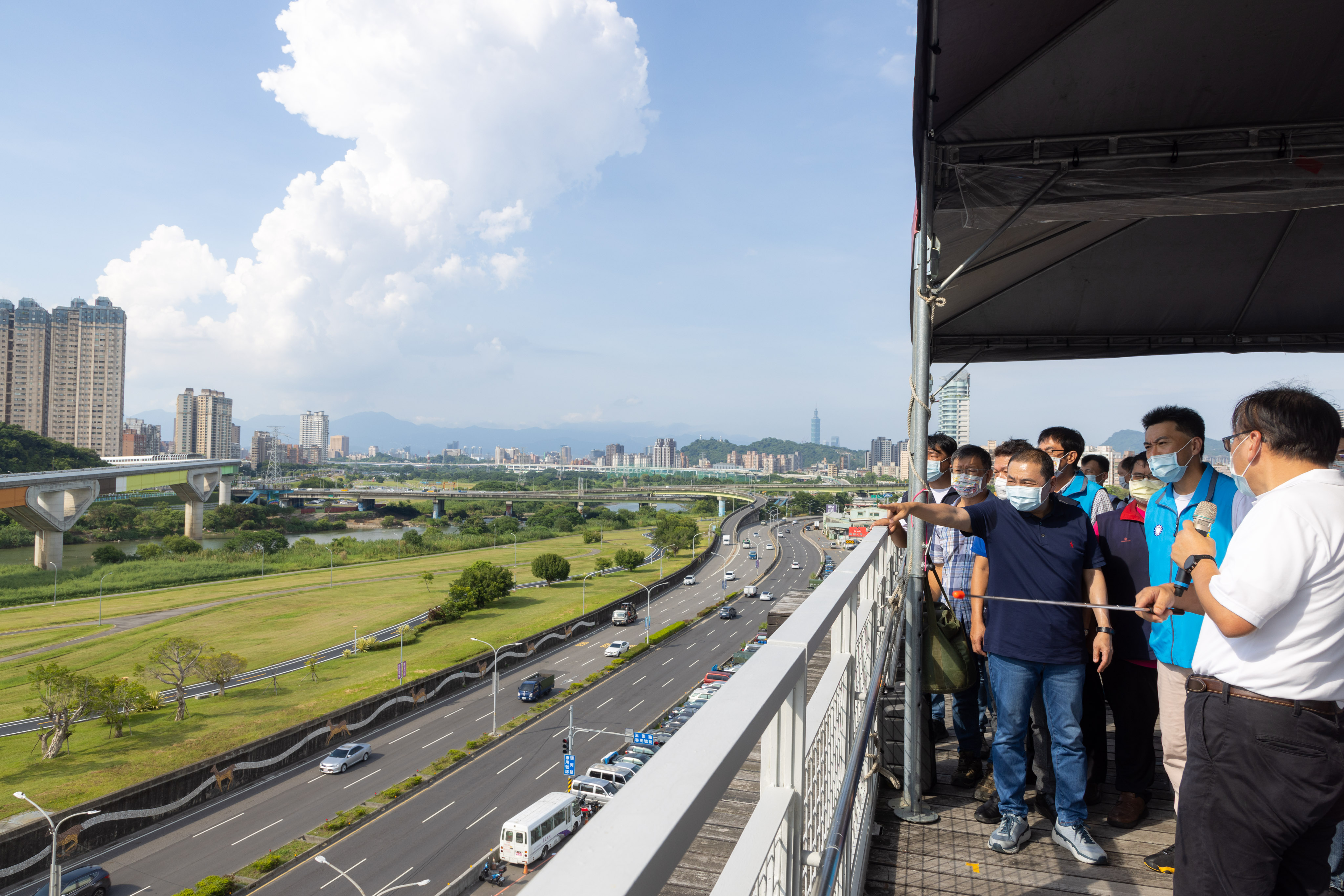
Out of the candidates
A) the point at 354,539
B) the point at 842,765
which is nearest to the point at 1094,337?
the point at 842,765

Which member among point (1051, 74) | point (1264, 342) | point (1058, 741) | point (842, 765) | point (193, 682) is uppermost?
point (1051, 74)

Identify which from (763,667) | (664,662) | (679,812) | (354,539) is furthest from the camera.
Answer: (354,539)

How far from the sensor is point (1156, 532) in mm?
2469

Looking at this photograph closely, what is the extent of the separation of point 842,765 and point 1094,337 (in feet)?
19.3

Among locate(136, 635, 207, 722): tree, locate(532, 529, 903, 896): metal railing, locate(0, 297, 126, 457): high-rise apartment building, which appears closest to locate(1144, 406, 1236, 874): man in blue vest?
locate(532, 529, 903, 896): metal railing

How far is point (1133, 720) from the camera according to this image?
9.03 feet

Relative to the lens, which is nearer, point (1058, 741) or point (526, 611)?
point (1058, 741)

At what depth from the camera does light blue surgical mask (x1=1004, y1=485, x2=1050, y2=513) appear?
Answer: 245cm

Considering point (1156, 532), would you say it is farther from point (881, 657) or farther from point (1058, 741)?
point (881, 657)

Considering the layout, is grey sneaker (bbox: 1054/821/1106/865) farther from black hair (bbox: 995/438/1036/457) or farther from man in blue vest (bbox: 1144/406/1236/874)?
black hair (bbox: 995/438/1036/457)

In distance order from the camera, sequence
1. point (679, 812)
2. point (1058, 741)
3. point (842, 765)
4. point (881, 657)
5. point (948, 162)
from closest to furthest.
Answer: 1. point (679, 812)
2. point (842, 765)
3. point (1058, 741)
4. point (881, 657)
5. point (948, 162)

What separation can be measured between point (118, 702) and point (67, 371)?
8509 cm

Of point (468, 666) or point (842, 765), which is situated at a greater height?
point (842, 765)

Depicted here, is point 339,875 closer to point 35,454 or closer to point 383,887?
point 383,887
